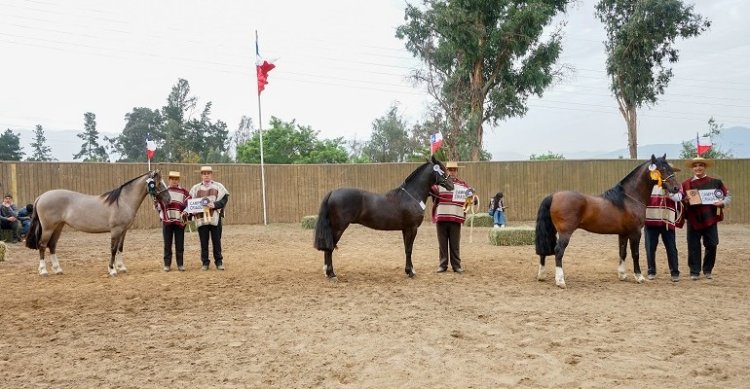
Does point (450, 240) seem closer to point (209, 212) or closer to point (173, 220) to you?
point (209, 212)

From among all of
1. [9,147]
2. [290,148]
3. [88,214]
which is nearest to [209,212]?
[88,214]

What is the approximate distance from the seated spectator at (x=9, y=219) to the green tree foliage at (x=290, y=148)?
976 inches

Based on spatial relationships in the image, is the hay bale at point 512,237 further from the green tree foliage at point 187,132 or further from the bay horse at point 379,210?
the green tree foliage at point 187,132

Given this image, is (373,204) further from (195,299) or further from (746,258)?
(746,258)

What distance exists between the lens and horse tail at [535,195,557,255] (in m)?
7.65

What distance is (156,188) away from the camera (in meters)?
8.89

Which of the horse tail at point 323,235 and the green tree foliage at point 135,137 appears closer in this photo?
the horse tail at point 323,235

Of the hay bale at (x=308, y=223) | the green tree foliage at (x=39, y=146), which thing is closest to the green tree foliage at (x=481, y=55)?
the hay bale at (x=308, y=223)

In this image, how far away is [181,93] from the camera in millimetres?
47094

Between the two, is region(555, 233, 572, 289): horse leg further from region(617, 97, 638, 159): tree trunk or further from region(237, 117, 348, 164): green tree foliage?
region(237, 117, 348, 164): green tree foliage

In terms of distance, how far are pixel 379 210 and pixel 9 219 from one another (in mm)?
10426

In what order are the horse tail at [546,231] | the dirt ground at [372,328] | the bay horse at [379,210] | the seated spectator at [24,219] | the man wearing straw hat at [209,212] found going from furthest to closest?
the seated spectator at [24,219], the man wearing straw hat at [209,212], the bay horse at [379,210], the horse tail at [546,231], the dirt ground at [372,328]

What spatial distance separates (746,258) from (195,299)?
9861mm

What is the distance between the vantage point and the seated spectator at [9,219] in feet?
43.8
